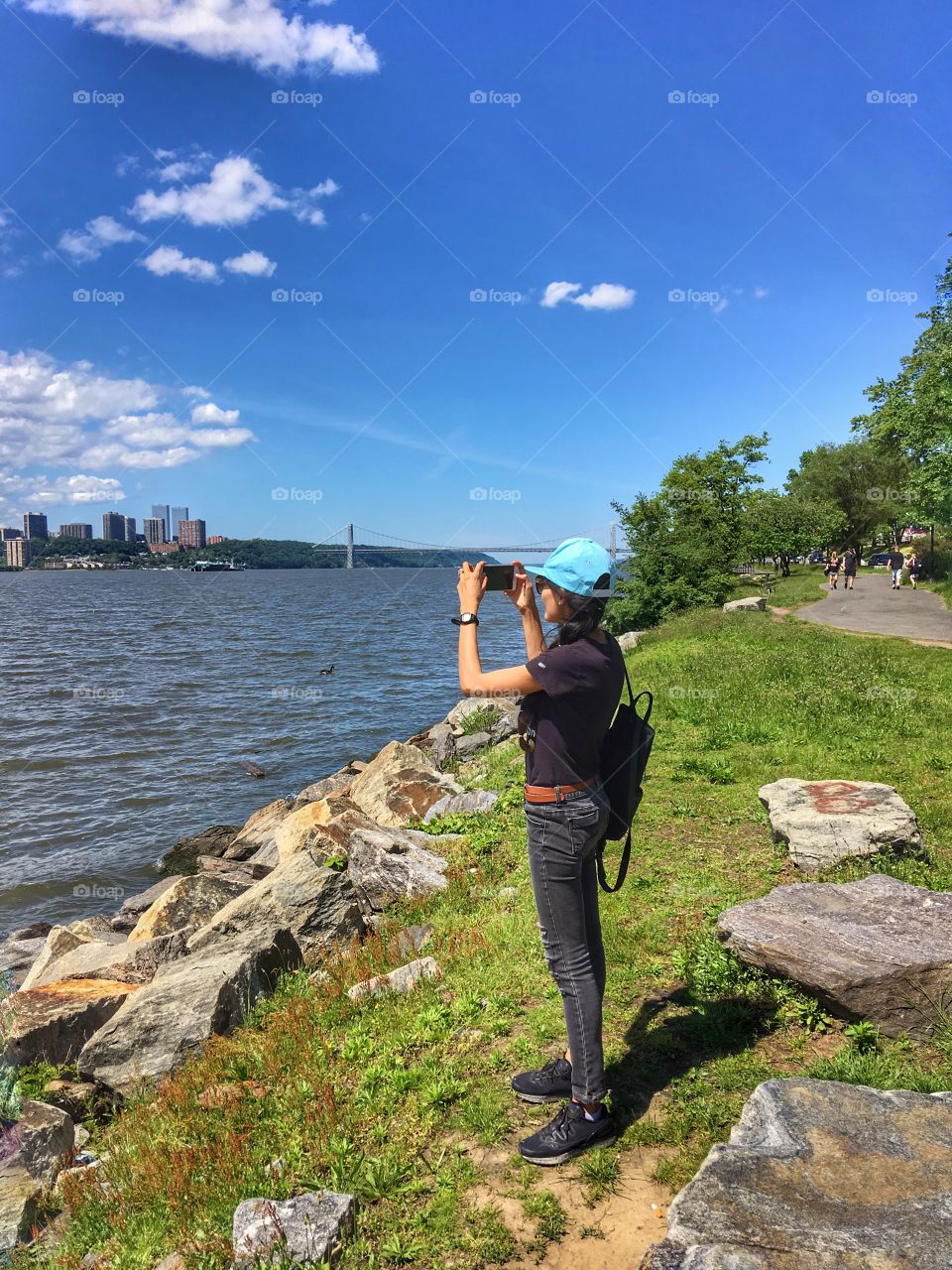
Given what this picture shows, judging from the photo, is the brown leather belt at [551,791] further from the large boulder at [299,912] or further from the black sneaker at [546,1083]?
the large boulder at [299,912]

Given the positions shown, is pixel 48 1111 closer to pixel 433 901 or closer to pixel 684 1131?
pixel 433 901

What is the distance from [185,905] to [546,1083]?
25.5ft

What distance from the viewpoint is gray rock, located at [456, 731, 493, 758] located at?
18609 millimetres

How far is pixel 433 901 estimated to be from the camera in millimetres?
8453

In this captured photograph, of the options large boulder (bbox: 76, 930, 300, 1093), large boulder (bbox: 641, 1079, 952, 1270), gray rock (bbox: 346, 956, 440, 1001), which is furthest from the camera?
large boulder (bbox: 76, 930, 300, 1093)

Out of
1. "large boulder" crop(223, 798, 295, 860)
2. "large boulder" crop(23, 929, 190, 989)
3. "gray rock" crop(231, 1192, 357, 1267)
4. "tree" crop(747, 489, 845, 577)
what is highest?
Answer: "tree" crop(747, 489, 845, 577)

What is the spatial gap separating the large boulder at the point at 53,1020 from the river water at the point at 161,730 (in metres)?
6.87

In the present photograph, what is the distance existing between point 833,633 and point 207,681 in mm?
26842

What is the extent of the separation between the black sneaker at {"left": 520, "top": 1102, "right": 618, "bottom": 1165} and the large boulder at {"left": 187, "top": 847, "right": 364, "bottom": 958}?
14.5 ft

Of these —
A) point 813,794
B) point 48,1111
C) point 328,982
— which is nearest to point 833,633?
point 813,794

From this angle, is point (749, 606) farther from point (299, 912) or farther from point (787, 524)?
point (787, 524)

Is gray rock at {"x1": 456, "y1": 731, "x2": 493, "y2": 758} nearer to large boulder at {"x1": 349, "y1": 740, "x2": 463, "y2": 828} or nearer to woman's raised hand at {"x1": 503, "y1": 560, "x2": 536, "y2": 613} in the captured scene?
large boulder at {"x1": 349, "y1": 740, "x2": 463, "y2": 828}

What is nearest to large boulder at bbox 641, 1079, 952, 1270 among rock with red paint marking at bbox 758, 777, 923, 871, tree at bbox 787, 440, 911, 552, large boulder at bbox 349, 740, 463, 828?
rock with red paint marking at bbox 758, 777, 923, 871

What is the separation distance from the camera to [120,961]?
9625 millimetres
